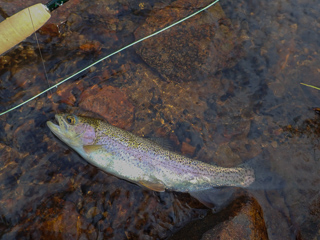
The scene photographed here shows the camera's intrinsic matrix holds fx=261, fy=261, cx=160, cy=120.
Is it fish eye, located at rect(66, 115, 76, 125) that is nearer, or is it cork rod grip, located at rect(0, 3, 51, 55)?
fish eye, located at rect(66, 115, 76, 125)

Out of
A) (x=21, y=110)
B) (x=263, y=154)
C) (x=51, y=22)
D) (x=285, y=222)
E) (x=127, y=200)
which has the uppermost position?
(x=51, y=22)

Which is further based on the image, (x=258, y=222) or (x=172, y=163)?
(x=172, y=163)

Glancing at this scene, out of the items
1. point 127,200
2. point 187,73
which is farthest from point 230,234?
point 187,73

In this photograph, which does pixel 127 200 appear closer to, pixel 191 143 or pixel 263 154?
pixel 191 143

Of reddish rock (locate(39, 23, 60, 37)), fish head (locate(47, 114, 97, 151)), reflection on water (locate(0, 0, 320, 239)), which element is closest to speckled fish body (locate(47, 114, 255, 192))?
fish head (locate(47, 114, 97, 151))

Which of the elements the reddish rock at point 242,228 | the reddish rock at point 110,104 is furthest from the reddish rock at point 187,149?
the reddish rock at point 242,228

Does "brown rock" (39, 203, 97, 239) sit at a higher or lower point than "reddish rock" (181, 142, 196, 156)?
higher

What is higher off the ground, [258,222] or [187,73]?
[187,73]

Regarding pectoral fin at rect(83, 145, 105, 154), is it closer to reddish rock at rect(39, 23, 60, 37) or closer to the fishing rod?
the fishing rod

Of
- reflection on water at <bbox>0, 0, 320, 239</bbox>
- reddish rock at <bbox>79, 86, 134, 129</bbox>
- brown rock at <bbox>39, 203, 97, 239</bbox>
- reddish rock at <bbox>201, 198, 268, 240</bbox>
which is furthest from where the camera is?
reddish rock at <bbox>79, 86, 134, 129</bbox>
